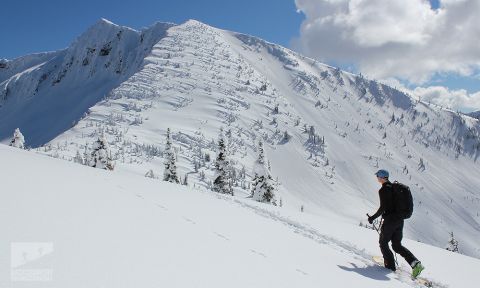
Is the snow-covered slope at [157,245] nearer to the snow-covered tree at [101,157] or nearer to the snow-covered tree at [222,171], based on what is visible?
the snow-covered tree at [101,157]

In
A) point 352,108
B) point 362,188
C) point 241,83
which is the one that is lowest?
point 362,188

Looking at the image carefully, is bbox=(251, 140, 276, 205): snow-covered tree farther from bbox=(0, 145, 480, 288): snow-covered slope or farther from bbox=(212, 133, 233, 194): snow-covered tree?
bbox=(0, 145, 480, 288): snow-covered slope

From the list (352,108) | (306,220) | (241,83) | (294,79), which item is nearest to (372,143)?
(352,108)

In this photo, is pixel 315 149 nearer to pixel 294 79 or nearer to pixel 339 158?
pixel 339 158

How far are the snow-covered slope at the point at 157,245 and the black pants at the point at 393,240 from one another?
337mm

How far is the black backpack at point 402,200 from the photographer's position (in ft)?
31.7

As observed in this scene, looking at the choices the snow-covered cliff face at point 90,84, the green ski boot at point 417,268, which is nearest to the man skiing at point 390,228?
the green ski boot at point 417,268

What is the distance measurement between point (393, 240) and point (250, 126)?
10746 cm

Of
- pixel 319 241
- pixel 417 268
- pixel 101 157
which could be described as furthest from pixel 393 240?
pixel 101 157

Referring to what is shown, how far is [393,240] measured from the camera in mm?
9875

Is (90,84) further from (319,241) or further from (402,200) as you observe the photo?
(402,200)

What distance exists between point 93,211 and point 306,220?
8234mm

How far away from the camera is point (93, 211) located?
7.86m

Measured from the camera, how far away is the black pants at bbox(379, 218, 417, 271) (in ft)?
31.9
